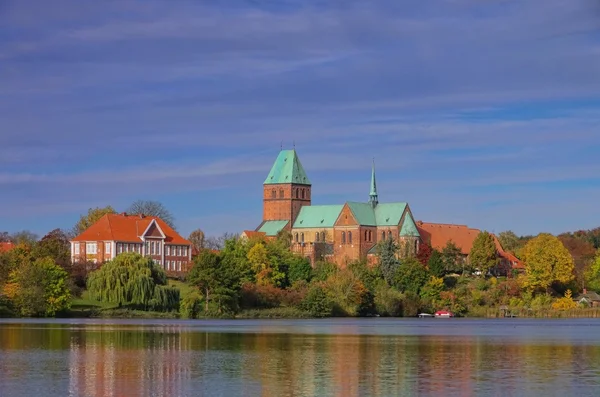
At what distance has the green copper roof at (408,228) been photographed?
14532cm

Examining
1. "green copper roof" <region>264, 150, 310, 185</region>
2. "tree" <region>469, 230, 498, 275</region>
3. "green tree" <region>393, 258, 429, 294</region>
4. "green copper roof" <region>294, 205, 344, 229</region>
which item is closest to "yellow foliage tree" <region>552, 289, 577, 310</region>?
"green tree" <region>393, 258, 429, 294</region>

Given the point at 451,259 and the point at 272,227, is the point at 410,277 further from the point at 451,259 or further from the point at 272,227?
the point at 272,227

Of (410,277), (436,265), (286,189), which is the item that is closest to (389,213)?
(286,189)

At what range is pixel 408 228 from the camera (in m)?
147

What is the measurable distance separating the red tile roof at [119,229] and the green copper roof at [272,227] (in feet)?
109

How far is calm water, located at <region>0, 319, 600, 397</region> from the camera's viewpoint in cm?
3006

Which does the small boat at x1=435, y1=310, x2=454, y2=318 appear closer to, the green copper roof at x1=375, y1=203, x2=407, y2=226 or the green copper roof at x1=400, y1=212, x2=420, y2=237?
the green copper roof at x1=400, y1=212, x2=420, y2=237

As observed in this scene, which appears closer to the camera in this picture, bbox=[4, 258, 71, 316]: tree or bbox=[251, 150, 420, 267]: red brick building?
bbox=[4, 258, 71, 316]: tree

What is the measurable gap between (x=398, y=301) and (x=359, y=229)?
44829 mm

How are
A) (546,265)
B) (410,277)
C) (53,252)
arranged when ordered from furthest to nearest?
(546,265) → (410,277) → (53,252)

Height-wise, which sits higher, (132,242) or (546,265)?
(132,242)

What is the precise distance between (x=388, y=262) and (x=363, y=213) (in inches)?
1486

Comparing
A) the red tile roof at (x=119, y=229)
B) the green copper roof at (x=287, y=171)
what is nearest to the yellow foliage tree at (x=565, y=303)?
the red tile roof at (x=119, y=229)

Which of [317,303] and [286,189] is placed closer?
[317,303]
